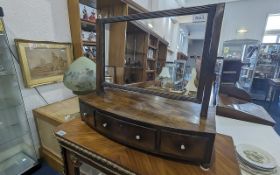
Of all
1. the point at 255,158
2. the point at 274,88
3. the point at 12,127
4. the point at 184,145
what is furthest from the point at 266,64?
the point at 12,127

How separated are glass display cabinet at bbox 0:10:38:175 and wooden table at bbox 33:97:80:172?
9 cm

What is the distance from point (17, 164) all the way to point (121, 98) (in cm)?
126

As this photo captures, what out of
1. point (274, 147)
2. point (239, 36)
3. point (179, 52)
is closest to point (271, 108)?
point (239, 36)

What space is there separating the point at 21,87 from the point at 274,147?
1.82m

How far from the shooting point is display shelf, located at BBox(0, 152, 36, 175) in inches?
49.4

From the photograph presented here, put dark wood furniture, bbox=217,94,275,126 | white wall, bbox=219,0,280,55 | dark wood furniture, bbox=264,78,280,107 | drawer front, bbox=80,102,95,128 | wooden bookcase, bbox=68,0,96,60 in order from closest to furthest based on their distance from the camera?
1. drawer front, bbox=80,102,95,128
2. dark wood furniture, bbox=217,94,275,126
3. wooden bookcase, bbox=68,0,96,60
4. dark wood furniture, bbox=264,78,280,107
5. white wall, bbox=219,0,280,55

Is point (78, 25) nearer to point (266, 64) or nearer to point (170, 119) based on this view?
point (170, 119)

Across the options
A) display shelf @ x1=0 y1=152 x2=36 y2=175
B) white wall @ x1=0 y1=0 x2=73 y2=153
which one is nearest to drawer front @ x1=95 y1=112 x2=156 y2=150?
white wall @ x1=0 y1=0 x2=73 y2=153

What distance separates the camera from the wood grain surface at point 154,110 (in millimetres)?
561

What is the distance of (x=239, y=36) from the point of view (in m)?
4.89

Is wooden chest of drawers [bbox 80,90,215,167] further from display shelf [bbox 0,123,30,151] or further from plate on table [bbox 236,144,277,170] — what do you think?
display shelf [bbox 0,123,30,151]

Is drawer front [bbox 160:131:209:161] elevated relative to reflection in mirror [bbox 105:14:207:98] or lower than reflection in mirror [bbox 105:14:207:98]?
lower

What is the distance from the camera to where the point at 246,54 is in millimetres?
4465

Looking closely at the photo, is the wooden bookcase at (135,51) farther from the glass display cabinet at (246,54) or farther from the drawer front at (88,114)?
the glass display cabinet at (246,54)
